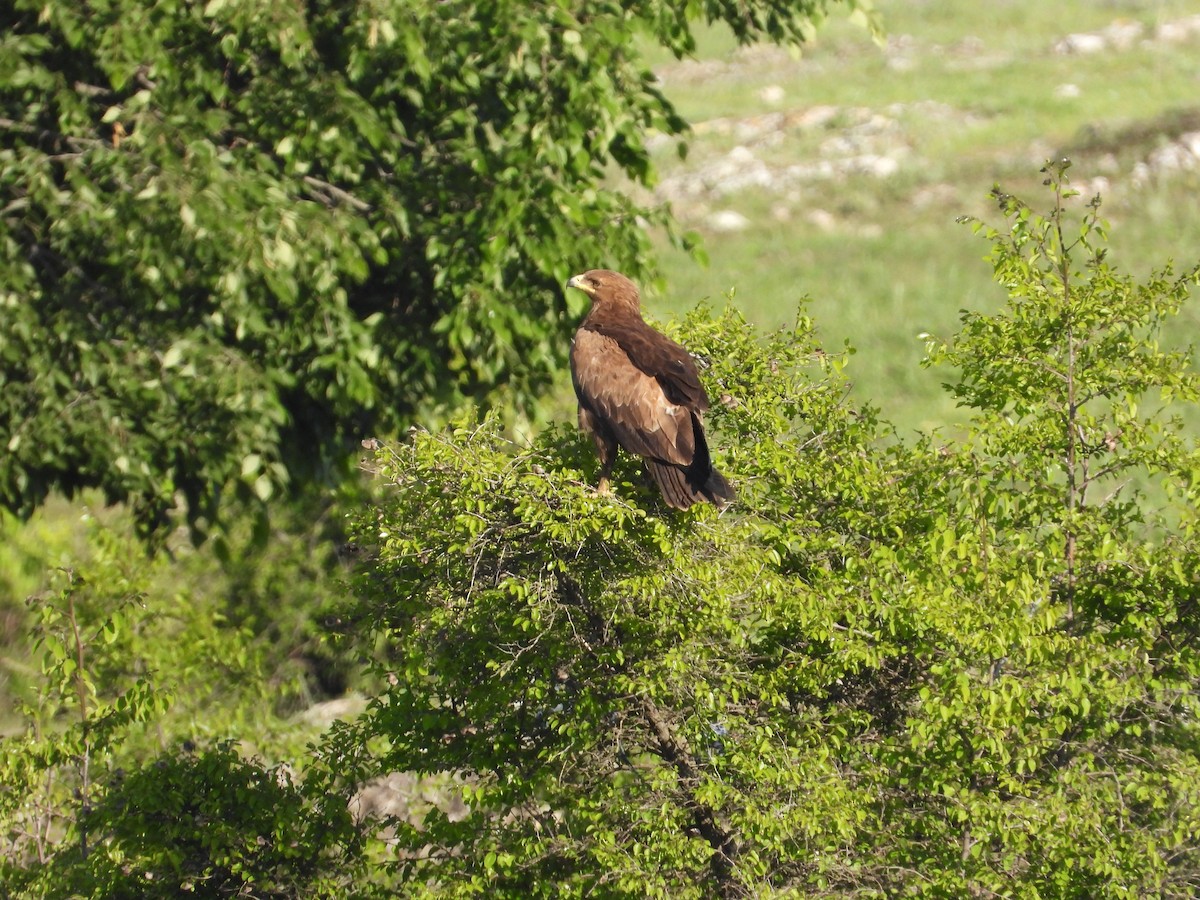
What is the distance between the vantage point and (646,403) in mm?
5543

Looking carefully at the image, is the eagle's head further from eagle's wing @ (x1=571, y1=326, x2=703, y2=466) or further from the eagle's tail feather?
the eagle's tail feather

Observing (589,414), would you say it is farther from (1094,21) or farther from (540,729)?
(1094,21)

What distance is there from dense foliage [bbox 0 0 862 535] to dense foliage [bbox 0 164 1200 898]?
2.78m

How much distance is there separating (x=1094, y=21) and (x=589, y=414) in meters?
46.4

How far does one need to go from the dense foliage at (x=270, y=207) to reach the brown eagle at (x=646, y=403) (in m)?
2.53

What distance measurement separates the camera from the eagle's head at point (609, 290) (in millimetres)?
6629

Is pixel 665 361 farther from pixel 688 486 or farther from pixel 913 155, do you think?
pixel 913 155

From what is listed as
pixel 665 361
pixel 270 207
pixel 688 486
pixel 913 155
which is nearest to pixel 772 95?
pixel 913 155

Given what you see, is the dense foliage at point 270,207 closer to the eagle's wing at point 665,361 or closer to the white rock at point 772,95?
the eagle's wing at point 665,361

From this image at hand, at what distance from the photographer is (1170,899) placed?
20.3ft

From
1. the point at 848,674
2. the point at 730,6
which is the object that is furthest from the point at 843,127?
the point at 848,674

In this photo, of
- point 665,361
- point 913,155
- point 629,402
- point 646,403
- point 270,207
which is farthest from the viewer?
point 913,155

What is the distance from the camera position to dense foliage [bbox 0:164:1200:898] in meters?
5.34

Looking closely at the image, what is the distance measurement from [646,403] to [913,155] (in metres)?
31.2
